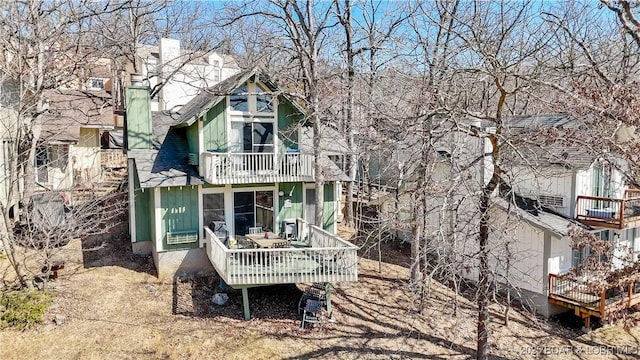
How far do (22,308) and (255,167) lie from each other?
22.3 feet

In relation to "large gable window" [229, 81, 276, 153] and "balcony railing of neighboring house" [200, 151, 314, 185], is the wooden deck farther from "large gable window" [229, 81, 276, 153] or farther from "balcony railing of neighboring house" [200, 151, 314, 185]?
"large gable window" [229, 81, 276, 153]

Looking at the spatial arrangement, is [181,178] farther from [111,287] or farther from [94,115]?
[94,115]

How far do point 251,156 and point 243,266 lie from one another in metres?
3.79

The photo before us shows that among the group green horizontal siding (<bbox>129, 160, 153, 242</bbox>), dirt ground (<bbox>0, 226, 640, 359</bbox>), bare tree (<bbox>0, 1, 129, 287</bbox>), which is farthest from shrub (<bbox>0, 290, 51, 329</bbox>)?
green horizontal siding (<bbox>129, 160, 153, 242</bbox>)

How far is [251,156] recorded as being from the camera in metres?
12.9

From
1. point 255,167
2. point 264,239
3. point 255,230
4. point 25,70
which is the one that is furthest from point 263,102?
point 25,70

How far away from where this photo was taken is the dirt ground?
938 centimetres

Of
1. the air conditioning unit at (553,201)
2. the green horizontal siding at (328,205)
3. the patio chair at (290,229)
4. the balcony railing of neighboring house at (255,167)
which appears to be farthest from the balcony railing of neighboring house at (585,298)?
the balcony railing of neighboring house at (255,167)

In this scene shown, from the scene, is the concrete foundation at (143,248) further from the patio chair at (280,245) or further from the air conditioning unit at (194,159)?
the patio chair at (280,245)

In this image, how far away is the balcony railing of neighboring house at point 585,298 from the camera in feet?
41.9

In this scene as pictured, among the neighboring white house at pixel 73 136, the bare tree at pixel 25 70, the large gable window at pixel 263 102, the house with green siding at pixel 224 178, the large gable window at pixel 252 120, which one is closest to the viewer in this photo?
the bare tree at pixel 25 70

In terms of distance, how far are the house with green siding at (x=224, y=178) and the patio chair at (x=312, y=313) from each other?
1.21m

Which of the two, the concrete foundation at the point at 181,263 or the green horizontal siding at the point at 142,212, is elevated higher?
the green horizontal siding at the point at 142,212

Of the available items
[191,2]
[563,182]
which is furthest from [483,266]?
[191,2]
